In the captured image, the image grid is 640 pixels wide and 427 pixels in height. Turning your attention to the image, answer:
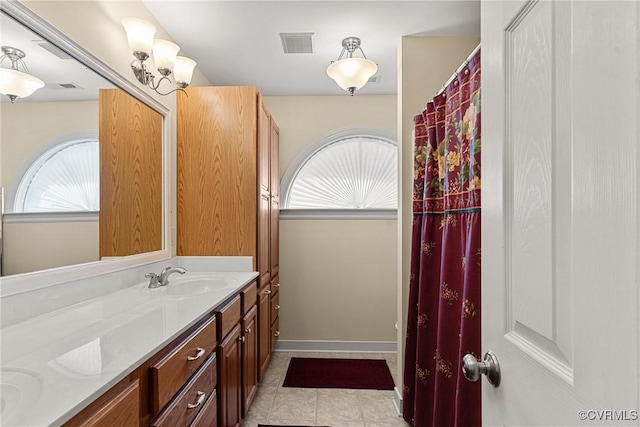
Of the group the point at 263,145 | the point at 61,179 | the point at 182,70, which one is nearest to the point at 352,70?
the point at 263,145

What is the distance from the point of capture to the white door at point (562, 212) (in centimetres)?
40

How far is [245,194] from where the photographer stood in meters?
2.39

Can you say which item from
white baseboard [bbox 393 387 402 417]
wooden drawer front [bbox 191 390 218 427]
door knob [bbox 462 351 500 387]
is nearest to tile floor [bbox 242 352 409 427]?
white baseboard [bbox 393 387 402 417]

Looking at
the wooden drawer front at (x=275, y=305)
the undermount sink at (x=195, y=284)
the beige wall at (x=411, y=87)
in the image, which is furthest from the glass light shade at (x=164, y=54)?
the wooden drawer front at (x=275, y=305)

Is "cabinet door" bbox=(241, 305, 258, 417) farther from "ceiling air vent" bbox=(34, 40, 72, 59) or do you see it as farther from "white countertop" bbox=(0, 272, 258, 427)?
"ceiling air vent" bbox=(34, 40, 72, 59)

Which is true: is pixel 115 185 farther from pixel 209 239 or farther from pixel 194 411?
pixel 194 411

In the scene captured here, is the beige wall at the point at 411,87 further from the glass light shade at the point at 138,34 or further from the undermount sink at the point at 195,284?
the glass light shade at the point at 138,34

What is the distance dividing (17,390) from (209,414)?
2.96 feet

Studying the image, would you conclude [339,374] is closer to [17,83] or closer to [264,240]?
[264,240]

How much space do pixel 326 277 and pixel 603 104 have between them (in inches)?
119

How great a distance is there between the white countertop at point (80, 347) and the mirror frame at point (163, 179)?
0.42 ft

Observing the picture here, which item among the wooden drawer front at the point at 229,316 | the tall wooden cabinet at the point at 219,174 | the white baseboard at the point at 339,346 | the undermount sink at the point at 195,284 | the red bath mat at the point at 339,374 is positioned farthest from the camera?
the white baseboard at the point at 339,346

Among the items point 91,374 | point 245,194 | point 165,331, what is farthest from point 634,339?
point 245,194

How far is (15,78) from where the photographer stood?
1.21 m
